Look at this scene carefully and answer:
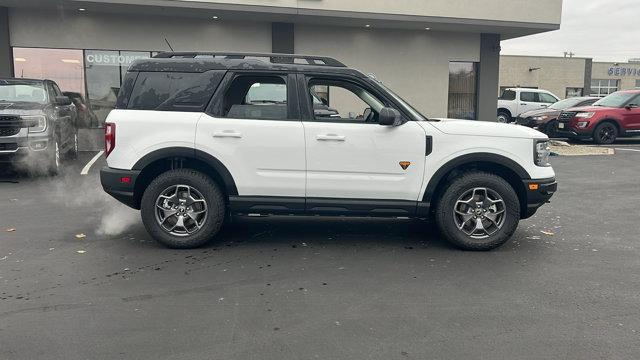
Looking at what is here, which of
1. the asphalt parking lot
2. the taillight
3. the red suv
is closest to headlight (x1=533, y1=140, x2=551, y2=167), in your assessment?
the asphalt parking lot

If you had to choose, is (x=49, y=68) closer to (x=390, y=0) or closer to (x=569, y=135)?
(x=390, y=0)

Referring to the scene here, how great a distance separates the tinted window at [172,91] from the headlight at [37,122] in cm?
524

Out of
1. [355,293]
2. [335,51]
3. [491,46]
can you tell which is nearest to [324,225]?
[355,293]

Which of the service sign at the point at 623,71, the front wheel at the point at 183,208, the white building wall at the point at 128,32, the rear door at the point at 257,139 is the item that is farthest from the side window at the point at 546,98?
the service sign at the point at 623,71

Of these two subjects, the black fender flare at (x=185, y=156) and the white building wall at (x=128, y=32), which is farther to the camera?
the white building wall at (x=128, y=32)

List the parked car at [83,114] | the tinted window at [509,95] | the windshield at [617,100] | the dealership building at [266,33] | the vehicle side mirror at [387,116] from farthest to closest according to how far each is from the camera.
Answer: the tinted window at [509,95] < the windshield at [617,100] < the parked car at [83,114] < the dealership building at [266,33] < the vehicle side mirror at [387,116]

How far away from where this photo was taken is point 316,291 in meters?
4.31

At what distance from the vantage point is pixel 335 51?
1656cm

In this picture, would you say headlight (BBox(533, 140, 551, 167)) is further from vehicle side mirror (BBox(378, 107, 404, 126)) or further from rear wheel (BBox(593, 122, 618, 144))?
rear wheel (BBox(593, 122, 618, 144))

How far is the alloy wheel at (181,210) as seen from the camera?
5445 millimetres

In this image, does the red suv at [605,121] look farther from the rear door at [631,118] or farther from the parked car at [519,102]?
the parked car at [519,102]

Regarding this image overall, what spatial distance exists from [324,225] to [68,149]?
7.52 m

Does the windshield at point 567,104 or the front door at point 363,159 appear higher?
the windshield at point 567,104

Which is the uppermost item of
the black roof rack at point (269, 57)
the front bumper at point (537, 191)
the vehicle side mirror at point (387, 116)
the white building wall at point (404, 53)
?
the white building wall at point (404, 53)
